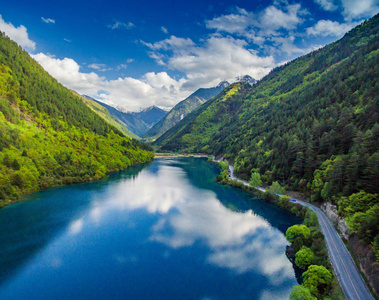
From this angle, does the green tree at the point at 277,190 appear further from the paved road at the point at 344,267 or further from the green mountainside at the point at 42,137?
the green mountainside at the point at 42,137

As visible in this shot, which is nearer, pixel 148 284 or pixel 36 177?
pixel 148 284

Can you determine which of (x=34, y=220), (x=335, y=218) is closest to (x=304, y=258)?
(x=335, y=218)

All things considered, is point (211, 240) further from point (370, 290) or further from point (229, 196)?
point (229, 196)

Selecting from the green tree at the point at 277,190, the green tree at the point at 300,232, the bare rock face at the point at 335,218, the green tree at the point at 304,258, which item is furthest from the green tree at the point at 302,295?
the green tree at the point at 277,190

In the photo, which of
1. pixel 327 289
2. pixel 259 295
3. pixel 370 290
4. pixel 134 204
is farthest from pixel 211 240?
pixel 134 204

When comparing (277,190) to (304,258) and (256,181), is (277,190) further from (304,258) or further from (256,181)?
(304,258)

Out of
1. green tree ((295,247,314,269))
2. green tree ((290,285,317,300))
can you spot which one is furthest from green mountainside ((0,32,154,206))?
green tree ((295,247,314,269))
